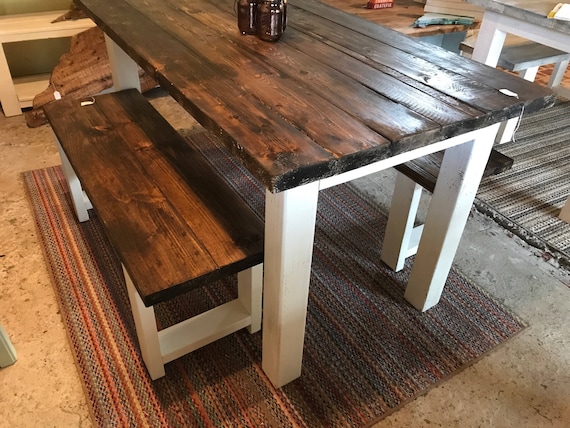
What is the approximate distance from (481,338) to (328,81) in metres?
0.97

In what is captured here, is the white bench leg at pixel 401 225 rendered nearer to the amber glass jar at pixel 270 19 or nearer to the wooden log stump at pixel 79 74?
the amber glass jar at pixel 270 19

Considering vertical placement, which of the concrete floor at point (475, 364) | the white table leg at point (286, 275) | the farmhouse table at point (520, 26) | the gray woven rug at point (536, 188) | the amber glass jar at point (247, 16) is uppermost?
the amber glass jar at point (247, 16)

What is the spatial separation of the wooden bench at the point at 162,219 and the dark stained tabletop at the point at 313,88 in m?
0.28

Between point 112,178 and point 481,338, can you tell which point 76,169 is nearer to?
point 112,178

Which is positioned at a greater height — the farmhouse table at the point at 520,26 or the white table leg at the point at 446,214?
the farmhouse table at the point at 520,26

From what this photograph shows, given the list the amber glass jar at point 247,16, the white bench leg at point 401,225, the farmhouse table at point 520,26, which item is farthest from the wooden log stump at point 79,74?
the farmhouse table at point 520,26

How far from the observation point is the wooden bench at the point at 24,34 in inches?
101

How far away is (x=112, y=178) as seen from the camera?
1410 millimetres

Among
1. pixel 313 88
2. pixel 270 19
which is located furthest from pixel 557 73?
pixel 313 88

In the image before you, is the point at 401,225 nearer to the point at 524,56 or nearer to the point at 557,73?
the point at 524,56

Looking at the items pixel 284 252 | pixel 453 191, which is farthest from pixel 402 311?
pixel 284 252

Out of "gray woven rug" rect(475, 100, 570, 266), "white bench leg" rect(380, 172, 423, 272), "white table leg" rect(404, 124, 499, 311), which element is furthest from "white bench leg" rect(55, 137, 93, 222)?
"gray woven rug" rect(475, 100, 570, 266)

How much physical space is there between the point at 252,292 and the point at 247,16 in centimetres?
85

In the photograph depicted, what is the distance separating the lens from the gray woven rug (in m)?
2.07
